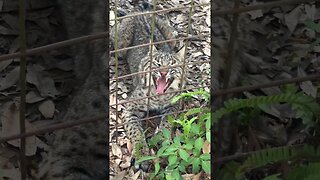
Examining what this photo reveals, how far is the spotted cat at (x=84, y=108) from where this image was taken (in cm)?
145

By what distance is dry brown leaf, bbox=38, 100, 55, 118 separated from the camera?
4.86ft

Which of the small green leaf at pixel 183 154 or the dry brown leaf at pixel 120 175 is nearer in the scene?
the small green leaf at pixel 183 154

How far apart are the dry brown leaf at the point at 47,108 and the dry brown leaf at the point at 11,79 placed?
0.08 meters

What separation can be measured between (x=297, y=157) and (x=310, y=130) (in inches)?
2.7

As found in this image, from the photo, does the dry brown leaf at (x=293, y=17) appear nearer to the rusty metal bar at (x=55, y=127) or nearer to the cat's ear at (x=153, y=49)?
the rusty metal bar at (x=55, y=127)

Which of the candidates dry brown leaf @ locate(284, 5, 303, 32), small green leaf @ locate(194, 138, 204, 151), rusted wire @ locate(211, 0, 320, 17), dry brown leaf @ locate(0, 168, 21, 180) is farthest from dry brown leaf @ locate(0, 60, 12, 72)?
small green leaf @ locate(194, 138, 204, 151)

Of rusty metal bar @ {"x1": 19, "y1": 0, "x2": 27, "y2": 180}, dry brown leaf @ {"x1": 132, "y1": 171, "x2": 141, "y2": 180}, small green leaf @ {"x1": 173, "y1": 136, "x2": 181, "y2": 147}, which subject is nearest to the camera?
rusty metal bar @ {"x1": 19, "y1": 0, "x2": 27, "y2": 180}

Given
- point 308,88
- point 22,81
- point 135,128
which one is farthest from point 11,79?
point 135,128

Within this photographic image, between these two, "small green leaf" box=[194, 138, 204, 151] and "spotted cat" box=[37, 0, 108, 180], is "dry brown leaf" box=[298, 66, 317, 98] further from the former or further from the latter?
"small green leaf" box=[194, 138, 204, 151]

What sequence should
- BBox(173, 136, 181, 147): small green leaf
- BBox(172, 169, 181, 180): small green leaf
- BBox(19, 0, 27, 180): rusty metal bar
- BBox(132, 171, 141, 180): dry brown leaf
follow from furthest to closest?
BBox(132, 171, 141, 180): dry brown leaf < BBox(173, 136, 181, 147): small green leaf < BBox(172, 169, 181, 180): small green leaf < BBox(19, 0, 27, 180): rusty metal bar

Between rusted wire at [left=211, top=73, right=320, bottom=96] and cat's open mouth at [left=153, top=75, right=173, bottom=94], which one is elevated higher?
cat's open mouth at [left=153, top=75, right=173, bottom=94]

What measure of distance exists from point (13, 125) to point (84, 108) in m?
0.16

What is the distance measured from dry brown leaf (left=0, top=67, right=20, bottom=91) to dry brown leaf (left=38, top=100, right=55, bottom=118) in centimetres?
8

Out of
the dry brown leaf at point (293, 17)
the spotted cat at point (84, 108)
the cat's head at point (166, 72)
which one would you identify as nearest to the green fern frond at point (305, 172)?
the dry brown leaf at point (293, 17)
